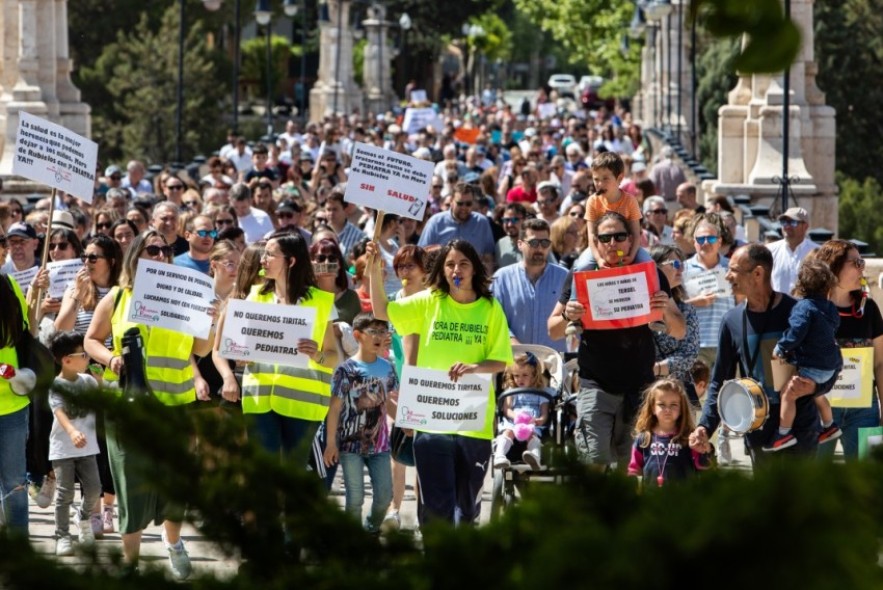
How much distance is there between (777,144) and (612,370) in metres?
15.2

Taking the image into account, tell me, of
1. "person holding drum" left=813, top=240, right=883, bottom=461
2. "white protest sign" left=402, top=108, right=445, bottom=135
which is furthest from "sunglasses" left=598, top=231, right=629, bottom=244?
"white protest sign" left=402, top=108, right=445, bottom=135

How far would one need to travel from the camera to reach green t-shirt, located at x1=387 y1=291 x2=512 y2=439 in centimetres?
840

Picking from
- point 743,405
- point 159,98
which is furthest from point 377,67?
point 743,405

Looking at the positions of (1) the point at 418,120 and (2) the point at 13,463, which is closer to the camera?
(2) the point at 13,463

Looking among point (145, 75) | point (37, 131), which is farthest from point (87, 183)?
point (145, 75)

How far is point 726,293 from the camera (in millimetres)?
11773

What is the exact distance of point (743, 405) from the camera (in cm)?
806

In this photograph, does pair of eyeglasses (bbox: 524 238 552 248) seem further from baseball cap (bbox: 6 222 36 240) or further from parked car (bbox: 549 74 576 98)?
parked car (bbox: 549 74 576 98)

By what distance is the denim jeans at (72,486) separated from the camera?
9.23 m

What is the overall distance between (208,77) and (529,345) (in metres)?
42.1

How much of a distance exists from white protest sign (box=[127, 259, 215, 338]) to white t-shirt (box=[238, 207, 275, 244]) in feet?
22.2

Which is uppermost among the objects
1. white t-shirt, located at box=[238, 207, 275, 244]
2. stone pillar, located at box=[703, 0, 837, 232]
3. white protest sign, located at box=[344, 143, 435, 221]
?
stone pillar, located at box=[703, 0, 837, 232]

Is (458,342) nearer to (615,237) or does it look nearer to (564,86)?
(615,237)

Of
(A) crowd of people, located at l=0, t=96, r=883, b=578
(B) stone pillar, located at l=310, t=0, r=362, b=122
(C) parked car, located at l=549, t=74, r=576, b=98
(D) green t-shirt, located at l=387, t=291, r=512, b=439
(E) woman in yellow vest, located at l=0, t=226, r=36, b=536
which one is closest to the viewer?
(E) woman in yellow vest, located at l=0, t=226, r=36, b=536
